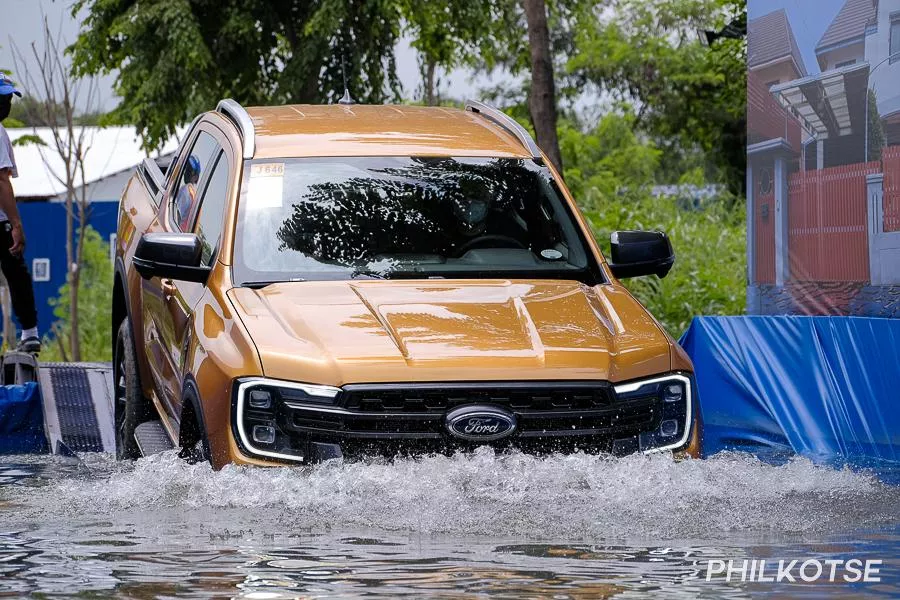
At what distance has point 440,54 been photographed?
737 inches

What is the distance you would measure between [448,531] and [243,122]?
2618 millimetres

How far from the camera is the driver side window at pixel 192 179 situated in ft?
22.3

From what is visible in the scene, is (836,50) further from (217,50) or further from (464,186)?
(217,50)

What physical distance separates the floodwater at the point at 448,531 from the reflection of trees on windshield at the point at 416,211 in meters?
1.16

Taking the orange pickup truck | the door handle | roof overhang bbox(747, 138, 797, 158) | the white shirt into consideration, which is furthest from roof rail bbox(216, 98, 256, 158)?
roof overhang bbox(747, 138, 797, 158)

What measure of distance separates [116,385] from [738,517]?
434 centimetres

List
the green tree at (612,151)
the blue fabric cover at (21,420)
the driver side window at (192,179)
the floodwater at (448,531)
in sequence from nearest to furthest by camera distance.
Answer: the floodwater at (448,531) → the driver side window at (192,179) → the blue fabric cover at (21,420) → the green tree at (612,151)

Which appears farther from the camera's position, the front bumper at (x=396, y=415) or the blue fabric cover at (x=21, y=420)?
the blue fabric cover at (x=21, y=420)

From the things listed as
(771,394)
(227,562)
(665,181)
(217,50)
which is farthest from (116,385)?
(665,181)

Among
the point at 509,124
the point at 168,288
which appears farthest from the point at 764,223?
the point at 168,288

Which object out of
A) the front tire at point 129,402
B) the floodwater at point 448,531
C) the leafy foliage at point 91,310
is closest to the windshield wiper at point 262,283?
the floodwater at point 448,531

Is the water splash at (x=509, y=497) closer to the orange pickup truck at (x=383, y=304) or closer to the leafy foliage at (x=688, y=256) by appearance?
the orange pickup truck at (x=383, y=304)

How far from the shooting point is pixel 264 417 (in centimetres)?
479

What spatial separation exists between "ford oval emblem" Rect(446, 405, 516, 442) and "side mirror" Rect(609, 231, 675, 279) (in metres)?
1.48
